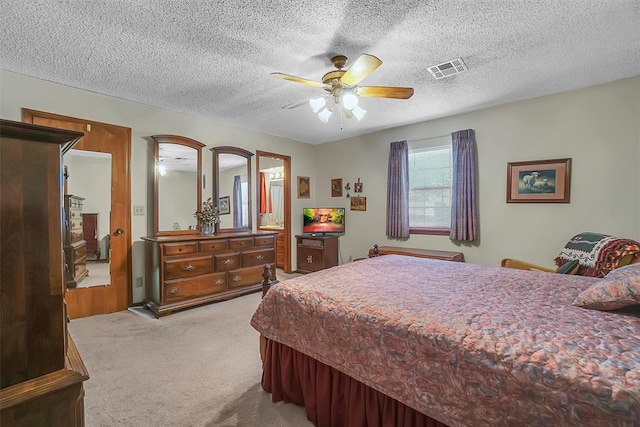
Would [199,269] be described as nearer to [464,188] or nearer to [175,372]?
[175,372]

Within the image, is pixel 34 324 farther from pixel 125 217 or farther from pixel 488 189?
pixel 488 189

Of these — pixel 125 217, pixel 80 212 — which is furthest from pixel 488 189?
pixel 80 212

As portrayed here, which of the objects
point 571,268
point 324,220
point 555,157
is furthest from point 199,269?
point 555,157

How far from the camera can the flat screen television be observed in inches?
206

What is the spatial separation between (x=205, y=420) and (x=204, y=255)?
222 cm

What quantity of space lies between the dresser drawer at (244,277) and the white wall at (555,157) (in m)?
2.31

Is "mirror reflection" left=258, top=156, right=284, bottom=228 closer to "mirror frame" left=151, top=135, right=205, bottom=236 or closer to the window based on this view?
"mirror frame" left=151, top=135, right=205, bottom=236

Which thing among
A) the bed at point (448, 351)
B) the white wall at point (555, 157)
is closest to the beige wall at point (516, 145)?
the white wall at point (555, 157)

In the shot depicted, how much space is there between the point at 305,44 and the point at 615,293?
2444mm

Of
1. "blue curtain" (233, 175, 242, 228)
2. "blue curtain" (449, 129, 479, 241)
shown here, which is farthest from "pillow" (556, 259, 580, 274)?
"blue curtain" (233, 175, 242, 228)

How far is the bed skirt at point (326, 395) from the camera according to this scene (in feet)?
4.31

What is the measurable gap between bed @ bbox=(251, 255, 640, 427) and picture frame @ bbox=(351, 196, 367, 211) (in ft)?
9.88

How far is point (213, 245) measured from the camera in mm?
3713

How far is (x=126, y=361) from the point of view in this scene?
7.53 ft
